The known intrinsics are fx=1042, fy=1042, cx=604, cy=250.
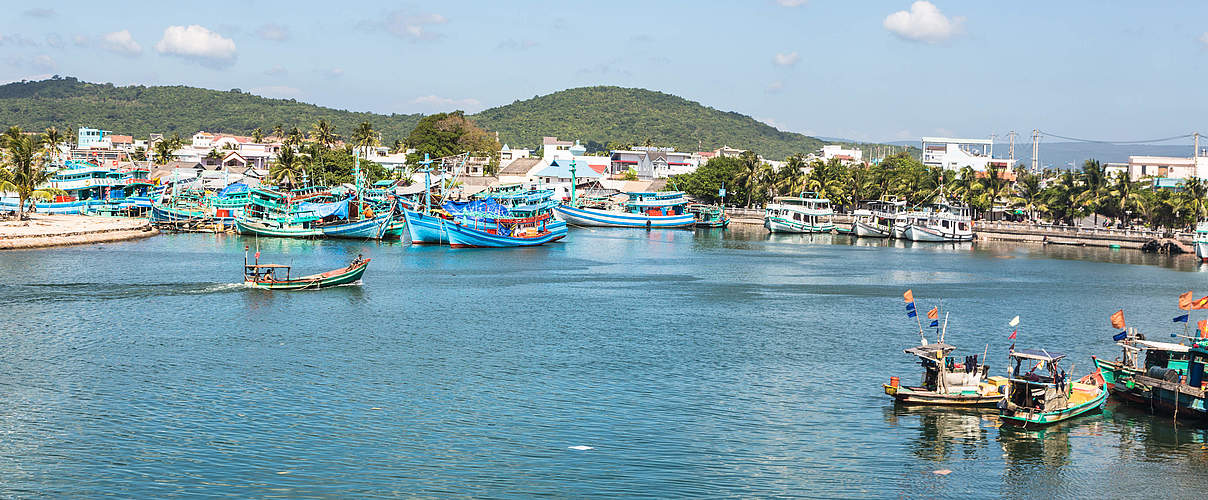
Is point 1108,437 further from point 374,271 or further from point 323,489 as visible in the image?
point 374,271

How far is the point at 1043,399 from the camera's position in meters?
25.5

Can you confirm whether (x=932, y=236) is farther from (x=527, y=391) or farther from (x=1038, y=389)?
(x=527, y=391)

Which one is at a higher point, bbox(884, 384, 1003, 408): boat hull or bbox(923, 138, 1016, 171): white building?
bbox(923, 138, 1016, 171): white building

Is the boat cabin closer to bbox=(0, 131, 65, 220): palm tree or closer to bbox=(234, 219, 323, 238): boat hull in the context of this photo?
bbox=(234, 219, 323, 238): boat hull

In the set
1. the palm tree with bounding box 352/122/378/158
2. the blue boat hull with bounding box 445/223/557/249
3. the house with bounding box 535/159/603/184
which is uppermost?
the palm tree with bounding box 352/122/378/158

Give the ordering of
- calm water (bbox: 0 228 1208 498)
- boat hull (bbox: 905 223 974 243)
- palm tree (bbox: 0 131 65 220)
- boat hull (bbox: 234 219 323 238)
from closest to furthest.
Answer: calm water (bbox: 0 228 1208 498) → palm tree (bbox: 0 131 65 220) → boat hull (bbox: 234 219 323 238) → boat hull (bbox: 905 223 974 243)

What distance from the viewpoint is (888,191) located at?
362 ft

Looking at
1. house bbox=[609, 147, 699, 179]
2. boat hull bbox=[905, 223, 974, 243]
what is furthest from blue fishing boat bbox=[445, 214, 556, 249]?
house bbox=[609, 147, 699, 179]

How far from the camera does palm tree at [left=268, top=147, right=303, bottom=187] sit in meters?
106

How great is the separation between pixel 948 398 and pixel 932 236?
66.3 metres

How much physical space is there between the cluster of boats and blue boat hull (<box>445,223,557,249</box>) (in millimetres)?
49827

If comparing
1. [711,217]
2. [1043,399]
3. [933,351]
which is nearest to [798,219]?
[711,217]

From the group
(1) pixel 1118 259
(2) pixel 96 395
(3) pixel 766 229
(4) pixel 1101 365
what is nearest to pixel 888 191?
(3) pixel 766 229

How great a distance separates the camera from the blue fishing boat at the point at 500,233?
245 feet
